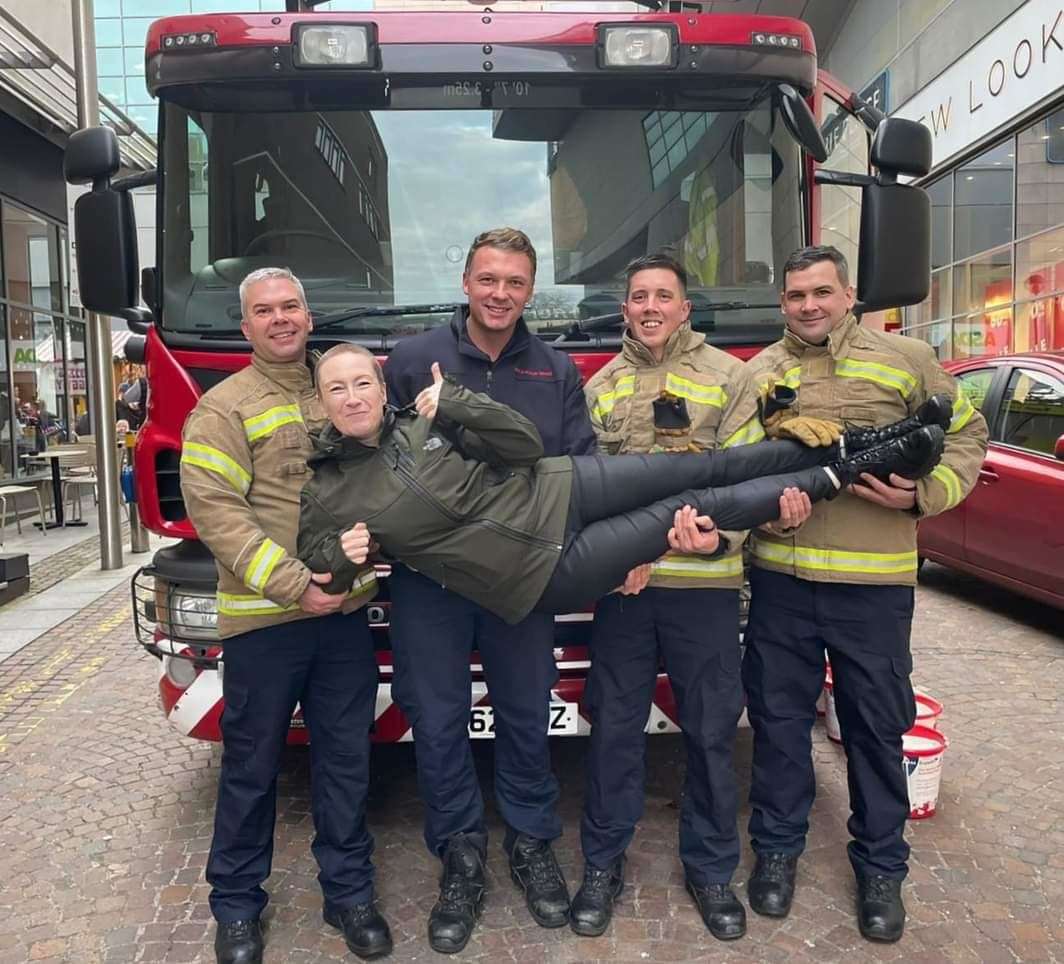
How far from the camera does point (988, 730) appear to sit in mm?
4445

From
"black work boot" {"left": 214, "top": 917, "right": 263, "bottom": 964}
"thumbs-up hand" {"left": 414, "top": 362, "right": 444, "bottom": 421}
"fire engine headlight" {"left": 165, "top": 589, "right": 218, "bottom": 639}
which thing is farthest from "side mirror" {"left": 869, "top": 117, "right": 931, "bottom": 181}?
"black work boot" {"left": 214, "top": 917, "right": 263, "bottom": 964}

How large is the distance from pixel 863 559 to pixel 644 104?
5.78 feet

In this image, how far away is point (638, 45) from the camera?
3168 mm

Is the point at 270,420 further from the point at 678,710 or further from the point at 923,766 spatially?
the point at 923,766

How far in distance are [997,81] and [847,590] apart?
1162cm

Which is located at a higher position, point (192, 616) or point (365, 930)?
point (192, 616)

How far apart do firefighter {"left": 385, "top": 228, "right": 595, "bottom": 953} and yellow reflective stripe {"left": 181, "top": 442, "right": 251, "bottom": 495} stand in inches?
20.9

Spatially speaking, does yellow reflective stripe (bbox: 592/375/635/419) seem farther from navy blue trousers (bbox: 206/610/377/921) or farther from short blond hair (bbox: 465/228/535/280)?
navy blue trousers (bbox: 206/610/377/921)

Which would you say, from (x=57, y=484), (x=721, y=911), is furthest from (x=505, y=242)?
(x=57, y=484)

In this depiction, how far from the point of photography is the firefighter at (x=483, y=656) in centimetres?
271

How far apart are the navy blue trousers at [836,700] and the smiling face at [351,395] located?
133 centimetres

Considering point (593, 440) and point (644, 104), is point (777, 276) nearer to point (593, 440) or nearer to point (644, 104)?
point (644, 104)

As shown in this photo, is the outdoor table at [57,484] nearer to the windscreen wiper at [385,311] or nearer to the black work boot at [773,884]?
the windscreen wiper at [385,311]

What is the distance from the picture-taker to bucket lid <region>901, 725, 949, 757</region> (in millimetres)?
3365
